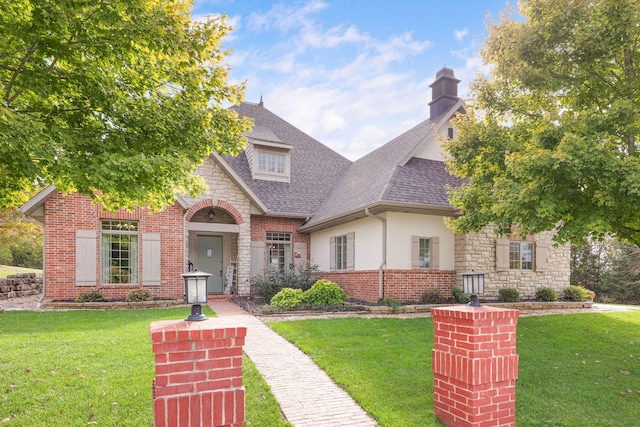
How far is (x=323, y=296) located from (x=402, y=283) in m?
2.51

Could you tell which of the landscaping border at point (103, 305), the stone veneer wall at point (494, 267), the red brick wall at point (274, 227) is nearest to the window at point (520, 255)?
the stone veneer wall at point (494, 267)

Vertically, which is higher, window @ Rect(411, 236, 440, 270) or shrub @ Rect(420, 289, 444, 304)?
window @ Rect(411, 236, 440, 270)

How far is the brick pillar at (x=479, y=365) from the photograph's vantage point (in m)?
3.71

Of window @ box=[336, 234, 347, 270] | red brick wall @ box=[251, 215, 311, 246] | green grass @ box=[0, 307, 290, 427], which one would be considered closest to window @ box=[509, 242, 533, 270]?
window @ box=[336, 234, 347, 270]

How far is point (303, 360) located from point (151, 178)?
3604mm

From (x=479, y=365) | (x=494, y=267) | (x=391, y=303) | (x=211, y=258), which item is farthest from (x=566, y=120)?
(x=211, y=258)

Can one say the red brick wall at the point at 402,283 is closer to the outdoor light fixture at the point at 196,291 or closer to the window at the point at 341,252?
the window at the point at 341,252

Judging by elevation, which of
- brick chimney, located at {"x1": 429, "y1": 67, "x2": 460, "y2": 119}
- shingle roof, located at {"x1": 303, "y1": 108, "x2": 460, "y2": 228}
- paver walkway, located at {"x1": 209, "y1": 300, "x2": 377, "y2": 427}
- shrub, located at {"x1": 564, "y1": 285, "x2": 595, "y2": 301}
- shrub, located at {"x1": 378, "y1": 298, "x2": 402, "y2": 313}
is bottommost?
shrub, located at {"x1": 564, "y1": 285, "x2": 595, "y2": 301}

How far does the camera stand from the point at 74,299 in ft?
39.9

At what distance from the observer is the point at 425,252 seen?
1286 centimetres

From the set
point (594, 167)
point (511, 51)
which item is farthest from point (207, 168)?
point (594, 167)

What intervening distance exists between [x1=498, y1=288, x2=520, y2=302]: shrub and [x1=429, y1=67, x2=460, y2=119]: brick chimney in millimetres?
7386

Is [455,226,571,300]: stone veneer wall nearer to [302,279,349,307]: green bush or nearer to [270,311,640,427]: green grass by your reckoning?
[270,311,640,427]: green grass

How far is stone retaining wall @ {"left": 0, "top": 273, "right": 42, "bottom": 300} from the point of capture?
15609 mm
